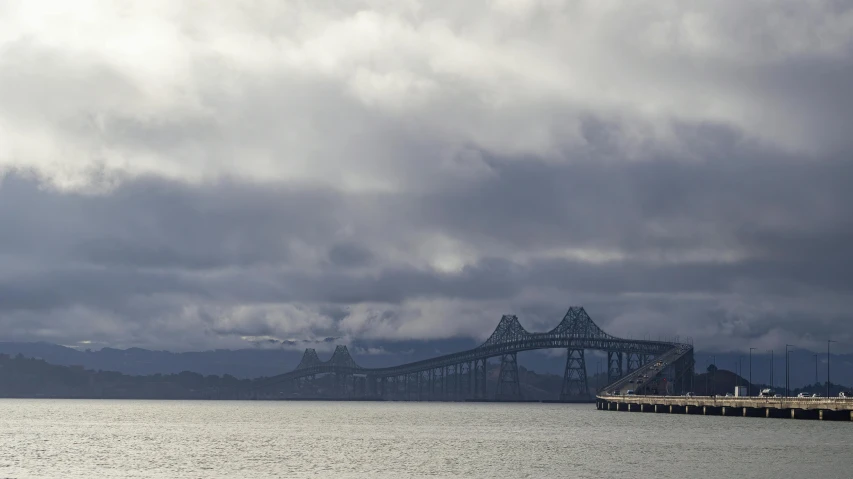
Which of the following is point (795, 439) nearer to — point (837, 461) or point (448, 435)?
point (837, 461)

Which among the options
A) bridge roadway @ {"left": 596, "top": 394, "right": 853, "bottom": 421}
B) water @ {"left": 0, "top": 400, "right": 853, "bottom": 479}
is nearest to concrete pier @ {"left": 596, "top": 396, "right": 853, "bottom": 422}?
bridge roadway @ {"left": 596, "top": 394, "right": 853, "bottom": 421}

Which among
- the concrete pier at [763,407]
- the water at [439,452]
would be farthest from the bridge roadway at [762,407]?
the water at [439,452]

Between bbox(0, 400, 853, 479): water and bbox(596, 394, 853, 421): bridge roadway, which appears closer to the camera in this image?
bbox(0, 400, 853, 479): water

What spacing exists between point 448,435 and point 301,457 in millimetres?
37250

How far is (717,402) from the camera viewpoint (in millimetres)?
175250

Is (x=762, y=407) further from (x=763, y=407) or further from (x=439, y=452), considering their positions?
(x=439, y=452)

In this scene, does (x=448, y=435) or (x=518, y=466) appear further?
(x=448, y=435)

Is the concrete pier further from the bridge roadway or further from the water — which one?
the water

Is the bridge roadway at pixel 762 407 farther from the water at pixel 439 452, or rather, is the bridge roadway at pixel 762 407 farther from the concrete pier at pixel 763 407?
the water at pixel 439 452

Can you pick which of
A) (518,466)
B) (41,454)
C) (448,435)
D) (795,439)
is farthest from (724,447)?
(41,454)

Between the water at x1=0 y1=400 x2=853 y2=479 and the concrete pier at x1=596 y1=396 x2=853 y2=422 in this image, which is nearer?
the water at x1=0 y1=400 x2=853 y2=479

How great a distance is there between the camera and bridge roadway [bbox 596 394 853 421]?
459 ft

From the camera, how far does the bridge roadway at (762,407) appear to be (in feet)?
459

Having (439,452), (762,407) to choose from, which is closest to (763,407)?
(762,407)
